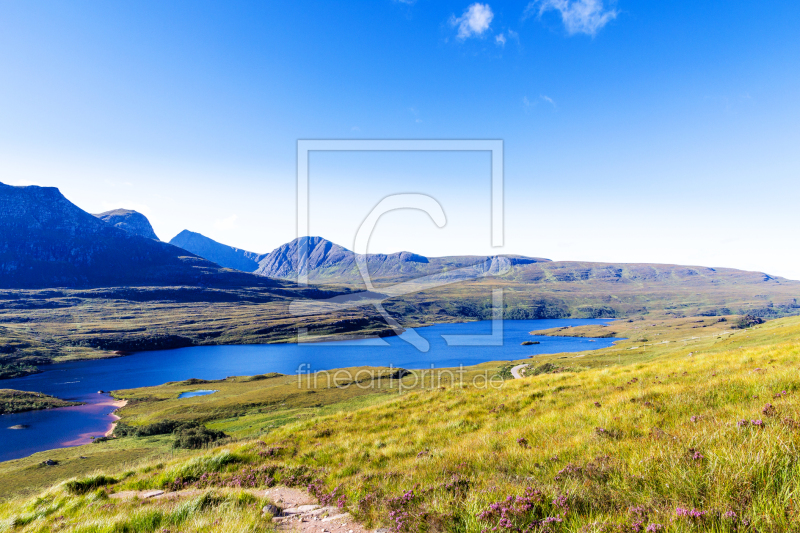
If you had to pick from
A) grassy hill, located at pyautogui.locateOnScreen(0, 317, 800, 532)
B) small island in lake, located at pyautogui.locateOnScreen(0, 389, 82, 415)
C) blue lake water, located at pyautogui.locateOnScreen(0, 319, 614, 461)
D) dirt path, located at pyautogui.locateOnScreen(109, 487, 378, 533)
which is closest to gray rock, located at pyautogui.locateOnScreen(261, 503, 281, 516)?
dirt path, located at pyautogui.locateOnScreen(109, 487, 378, 533)

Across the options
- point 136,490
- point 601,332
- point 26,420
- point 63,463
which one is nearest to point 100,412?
point 26,420

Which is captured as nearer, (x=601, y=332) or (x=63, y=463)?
(x=63, y=463)

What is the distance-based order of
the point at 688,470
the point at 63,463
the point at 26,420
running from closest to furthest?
1. the point at 688,470
2. the point at 63,463
3. the point at 26,420

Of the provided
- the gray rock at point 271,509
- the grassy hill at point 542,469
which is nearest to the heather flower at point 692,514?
the grassy hill at point 542,469

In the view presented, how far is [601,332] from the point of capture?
19662 centimetres

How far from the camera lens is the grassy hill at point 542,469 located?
4.34 meters

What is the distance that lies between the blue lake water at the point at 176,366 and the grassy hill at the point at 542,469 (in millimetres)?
59375

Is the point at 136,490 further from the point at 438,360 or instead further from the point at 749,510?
the point at 438,360

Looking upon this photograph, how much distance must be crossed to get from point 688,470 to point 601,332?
731 ft

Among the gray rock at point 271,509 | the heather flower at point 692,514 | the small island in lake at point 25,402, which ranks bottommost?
the small island in lake at point 25,402

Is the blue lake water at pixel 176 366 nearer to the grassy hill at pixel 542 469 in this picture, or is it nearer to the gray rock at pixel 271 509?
the grassy hill at pixel 542 469

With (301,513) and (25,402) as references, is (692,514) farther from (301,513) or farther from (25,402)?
(25,402)

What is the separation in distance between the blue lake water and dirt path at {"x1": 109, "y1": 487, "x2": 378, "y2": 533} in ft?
203

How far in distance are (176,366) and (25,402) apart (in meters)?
56.4
